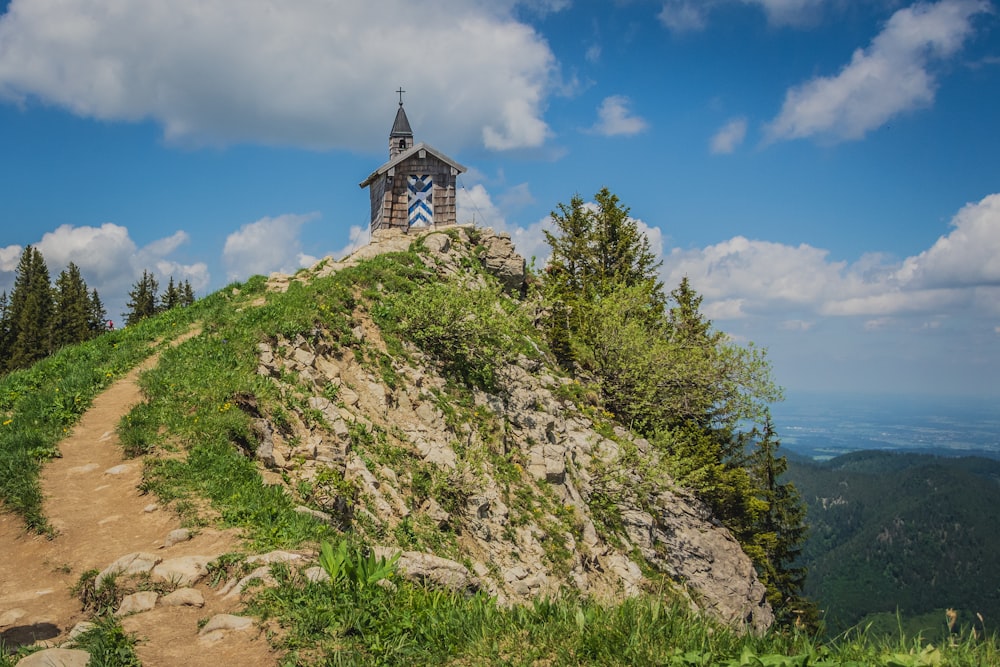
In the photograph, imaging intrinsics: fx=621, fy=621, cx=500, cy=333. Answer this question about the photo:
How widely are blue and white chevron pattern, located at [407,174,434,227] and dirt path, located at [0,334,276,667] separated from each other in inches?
974

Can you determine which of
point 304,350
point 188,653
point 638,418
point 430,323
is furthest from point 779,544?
point 188,653

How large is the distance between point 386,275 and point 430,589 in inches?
746

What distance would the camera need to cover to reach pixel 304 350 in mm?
18500

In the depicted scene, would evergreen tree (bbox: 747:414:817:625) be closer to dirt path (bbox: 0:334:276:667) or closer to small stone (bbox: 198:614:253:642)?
dirt path (bbox: 0:334:276:667)

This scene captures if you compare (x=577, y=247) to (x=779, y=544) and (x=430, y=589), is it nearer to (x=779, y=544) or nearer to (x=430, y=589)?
(x=779, y=544)

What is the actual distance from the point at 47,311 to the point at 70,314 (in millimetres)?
2485

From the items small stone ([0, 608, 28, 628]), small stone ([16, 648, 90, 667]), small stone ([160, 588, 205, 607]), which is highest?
small stone ([160, 588, 205, 607])

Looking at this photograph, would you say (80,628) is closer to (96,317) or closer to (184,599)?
(184,599)

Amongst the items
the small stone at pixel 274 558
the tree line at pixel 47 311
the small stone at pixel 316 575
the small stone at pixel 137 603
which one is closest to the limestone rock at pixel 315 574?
the small stone at pixel 316 575

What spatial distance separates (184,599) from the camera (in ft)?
25.9

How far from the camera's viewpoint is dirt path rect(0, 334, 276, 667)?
275 inches

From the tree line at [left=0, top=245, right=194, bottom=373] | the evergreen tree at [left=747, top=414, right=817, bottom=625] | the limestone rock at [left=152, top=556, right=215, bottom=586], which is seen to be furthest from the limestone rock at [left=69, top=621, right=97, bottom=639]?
the tree line at [left=0, top=245, right=194, bottom=373]

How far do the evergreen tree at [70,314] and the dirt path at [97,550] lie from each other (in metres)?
69.6

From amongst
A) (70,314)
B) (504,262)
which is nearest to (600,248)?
(504,262)
